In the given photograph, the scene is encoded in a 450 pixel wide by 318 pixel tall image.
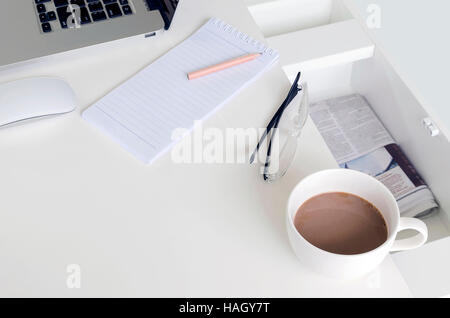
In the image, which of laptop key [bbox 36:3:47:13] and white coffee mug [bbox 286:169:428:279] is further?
laptop key [bbox 36:3:47:13]

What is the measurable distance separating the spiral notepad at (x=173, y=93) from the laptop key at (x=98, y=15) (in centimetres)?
12

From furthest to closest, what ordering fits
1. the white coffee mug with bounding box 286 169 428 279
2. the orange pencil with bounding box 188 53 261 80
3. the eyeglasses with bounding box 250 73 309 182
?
1. the orange pencil with bounding box 188 53 261 80
2. the eyeglasses with bounding box 250 73 309 182
3. the white coffee mug with bounding box 286 169 428 279

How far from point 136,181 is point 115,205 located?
0.04 meters

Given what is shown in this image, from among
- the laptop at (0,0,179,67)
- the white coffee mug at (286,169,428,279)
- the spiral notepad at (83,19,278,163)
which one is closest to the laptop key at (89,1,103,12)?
the laptop at (0,0,179,67)

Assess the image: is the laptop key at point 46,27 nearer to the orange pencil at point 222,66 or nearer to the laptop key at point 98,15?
the laptop key at point 98,15

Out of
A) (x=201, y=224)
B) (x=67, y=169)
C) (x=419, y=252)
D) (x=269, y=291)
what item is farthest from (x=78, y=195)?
(x=419, y=252)

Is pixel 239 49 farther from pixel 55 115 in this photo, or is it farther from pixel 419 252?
pixel 419 252

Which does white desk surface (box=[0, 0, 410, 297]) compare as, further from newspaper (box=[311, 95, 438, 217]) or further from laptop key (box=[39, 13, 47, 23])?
newspaper (box=[311, 95, 438, 217])

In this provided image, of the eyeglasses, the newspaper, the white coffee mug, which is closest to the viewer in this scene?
the white coffee mug

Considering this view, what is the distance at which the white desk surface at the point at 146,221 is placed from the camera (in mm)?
583

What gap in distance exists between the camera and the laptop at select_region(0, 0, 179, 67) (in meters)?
0.82

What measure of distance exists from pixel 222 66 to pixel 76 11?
255 mm

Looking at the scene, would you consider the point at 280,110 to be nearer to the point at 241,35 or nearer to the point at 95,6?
the point at 241,35

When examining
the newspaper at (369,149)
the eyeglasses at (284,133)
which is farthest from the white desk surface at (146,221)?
the newspaper at (369,149)
